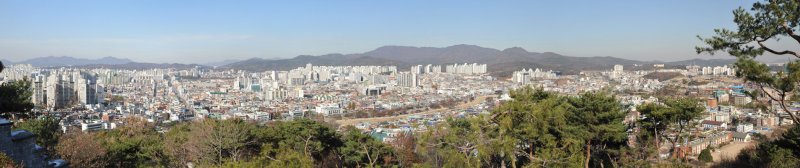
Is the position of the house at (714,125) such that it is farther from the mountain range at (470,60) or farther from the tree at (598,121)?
the mountain range at (470,60)

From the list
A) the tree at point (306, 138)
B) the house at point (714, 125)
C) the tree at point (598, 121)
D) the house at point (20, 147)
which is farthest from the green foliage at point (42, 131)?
the house at point (714, 125)

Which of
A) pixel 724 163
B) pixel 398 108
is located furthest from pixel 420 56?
pixel 724 163

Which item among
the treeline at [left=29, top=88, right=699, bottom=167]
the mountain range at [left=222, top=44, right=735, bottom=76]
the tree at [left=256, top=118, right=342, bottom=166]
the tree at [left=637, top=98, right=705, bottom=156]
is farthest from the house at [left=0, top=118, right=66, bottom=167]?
the mountain range at [left=222, top=44, right=735, bottom=76]

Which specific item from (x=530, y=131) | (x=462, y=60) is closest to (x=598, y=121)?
(x=530, y=131)

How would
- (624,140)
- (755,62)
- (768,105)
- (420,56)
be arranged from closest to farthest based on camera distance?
(755,62) < (768,105) < (624,140) < (420,56)

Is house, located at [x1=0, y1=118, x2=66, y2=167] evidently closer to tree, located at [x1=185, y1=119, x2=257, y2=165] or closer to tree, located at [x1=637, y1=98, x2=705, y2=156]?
tree, located at [x1=185, y1=119, x2=257, y2=165]

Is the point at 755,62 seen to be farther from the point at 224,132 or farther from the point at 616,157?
the point at 224,132

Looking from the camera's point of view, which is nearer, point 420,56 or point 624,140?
point 624,140
